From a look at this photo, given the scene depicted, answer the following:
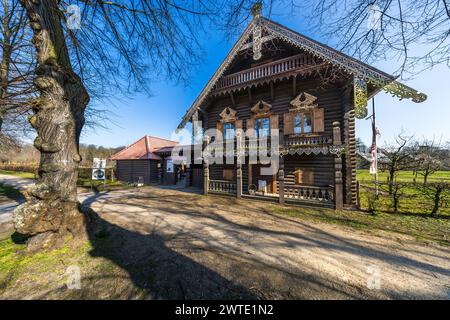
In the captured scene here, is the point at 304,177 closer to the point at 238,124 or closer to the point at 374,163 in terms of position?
the point at 374,163

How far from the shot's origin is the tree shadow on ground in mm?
2562

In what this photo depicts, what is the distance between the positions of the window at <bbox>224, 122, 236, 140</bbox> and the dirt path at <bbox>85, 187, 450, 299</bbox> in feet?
23.9

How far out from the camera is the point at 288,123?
33.8 feet

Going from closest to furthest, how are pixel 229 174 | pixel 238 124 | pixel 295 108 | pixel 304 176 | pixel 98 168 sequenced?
pixel 304 176
pixel 295 108
pixel 238 124
pixel 229 174
pixel 98 168

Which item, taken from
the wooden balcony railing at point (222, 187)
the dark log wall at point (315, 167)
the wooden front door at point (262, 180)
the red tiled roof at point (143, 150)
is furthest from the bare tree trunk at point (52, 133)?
the red tiled roof at point (143, 150)

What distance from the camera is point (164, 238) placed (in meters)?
4.59

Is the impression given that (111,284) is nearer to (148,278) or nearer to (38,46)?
(148,278)

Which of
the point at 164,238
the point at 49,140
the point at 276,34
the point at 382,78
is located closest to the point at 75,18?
the point at 49,140

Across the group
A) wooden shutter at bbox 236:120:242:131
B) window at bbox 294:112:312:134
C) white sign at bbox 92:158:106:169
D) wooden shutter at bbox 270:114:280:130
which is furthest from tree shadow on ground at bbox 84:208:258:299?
white sign at bbox 92:158:106:169

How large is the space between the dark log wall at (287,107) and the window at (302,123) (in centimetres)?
80

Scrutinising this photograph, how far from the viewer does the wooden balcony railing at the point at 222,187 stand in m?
11.1

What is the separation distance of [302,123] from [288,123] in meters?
0.76

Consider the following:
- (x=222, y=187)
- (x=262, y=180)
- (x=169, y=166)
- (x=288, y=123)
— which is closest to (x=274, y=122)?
(x=288, y=123)
